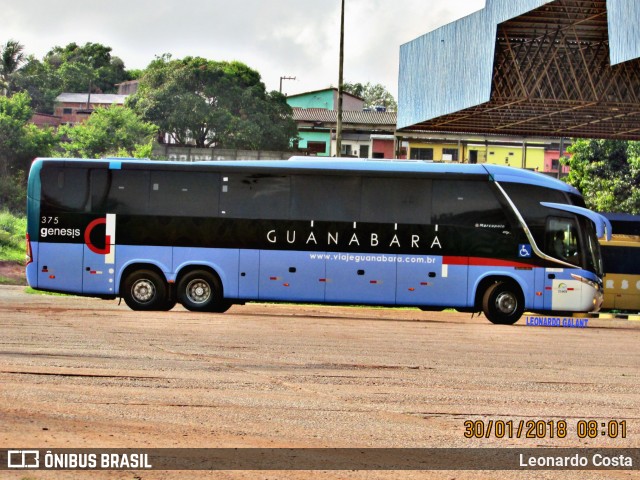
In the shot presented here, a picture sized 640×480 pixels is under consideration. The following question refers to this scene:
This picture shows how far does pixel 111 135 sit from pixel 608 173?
1824 inches

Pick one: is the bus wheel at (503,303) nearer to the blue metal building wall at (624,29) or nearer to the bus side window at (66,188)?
the blue metal building wall at (624,29)

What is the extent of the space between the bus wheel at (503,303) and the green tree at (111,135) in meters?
66.1

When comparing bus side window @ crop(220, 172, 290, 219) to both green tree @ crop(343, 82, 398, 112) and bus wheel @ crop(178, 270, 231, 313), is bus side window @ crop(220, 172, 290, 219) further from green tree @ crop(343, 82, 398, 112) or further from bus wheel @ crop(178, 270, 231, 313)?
green tree @ crop(343, 82, 398, 112)

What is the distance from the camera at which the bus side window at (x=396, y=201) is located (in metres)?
25.2

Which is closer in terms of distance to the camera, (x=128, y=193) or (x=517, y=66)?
(x=128, y=193)

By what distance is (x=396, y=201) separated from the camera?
82.9 ft

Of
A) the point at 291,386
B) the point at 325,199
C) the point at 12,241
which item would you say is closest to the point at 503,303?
the point at 325,199

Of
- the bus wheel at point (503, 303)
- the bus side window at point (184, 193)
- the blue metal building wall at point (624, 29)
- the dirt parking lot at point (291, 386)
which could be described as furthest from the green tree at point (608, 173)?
the dirt parking lot at point (291, 386)

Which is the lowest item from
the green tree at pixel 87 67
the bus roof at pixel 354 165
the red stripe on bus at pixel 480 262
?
the red stripe on bus at pixel 480 262

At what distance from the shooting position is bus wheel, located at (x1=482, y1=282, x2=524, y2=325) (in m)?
24.9

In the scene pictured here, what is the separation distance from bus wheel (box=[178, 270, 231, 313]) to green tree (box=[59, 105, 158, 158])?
211 ft

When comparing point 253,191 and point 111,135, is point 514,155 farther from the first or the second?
point 253,191

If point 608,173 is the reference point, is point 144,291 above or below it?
below

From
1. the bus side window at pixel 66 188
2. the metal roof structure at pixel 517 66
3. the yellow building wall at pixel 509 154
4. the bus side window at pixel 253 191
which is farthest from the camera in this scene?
the yellow building wall at pixel 509 154
